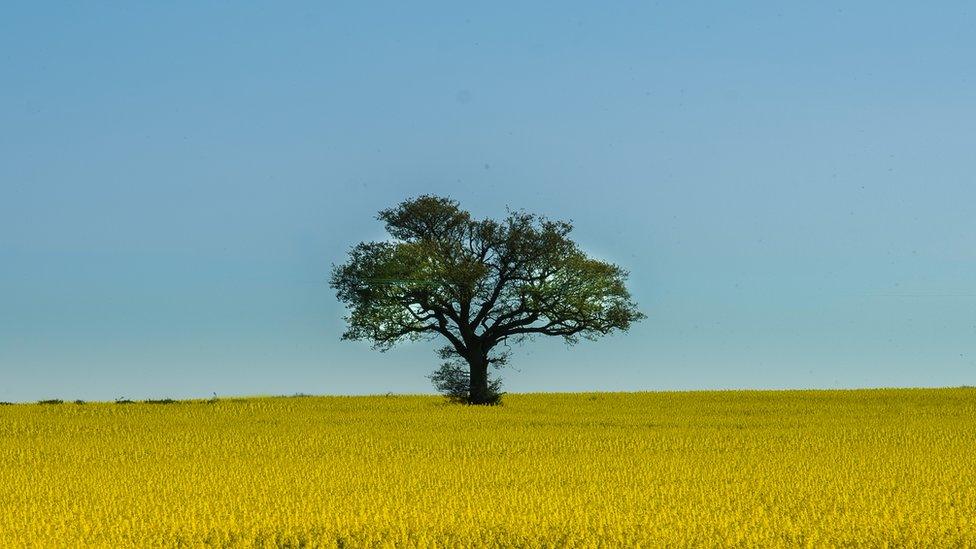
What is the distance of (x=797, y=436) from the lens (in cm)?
3350

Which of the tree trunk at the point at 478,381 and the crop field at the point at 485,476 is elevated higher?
the tree trunk at the point at 478,381

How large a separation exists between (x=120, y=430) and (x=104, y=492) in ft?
54.2

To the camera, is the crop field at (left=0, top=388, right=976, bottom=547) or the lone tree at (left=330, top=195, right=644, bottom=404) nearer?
the crop field at (left=0, top=388, right=976, bottom=547)

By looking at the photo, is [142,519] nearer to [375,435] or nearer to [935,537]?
[935,537]

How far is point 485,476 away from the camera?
918 inches

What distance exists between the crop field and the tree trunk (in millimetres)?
3389

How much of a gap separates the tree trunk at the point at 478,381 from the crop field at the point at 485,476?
3.39 m

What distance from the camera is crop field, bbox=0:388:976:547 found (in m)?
15.8

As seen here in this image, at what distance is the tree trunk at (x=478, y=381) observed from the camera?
47.8 meters

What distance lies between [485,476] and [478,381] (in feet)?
80.6

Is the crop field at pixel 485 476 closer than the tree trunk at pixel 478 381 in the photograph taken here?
Yes

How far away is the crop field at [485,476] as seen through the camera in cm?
1575

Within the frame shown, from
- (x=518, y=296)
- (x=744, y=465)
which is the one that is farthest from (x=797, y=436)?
(x=518, y=296)

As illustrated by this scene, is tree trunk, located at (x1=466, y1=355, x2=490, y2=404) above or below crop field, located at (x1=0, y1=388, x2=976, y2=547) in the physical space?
above
